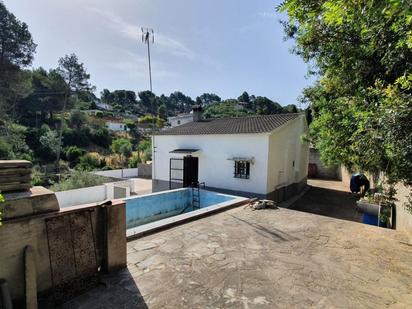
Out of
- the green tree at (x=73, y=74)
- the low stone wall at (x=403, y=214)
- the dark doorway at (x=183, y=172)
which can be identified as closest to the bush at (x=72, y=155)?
the green tree at (x=73, y=74)

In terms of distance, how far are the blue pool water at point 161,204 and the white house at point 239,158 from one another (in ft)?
7.00

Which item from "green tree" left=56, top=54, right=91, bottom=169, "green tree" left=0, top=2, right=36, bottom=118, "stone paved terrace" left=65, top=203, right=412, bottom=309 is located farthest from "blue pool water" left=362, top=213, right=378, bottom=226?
"green tree" left=56, top=54, right=91, bottom=169

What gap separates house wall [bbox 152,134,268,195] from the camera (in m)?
12.5

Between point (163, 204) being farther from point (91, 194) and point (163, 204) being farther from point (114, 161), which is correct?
point (114, 161)

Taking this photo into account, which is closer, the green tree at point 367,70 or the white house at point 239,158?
the green tree at point 367,70

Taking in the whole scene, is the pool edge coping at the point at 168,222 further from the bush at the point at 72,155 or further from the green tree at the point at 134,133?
the green tree at the point at 134,133

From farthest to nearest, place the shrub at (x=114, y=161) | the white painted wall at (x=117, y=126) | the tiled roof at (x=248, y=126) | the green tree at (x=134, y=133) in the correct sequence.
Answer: the white painted wall at (x=117, y=126), the green tree at (x=134, y=133), the shrub at (x=114, y=161), the tiled roof at (x=248, y=126)

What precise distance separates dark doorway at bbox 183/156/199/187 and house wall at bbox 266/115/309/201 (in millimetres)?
4895

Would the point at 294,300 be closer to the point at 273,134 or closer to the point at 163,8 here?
the point at 273,134

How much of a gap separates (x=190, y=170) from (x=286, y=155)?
6.24 m

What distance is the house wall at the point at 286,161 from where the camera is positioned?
12.8m

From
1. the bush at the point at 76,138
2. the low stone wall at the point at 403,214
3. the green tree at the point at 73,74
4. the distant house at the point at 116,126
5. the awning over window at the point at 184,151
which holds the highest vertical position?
the green tree at the point at 73,74

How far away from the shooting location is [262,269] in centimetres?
453

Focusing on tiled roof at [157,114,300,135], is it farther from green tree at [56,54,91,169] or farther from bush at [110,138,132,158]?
green tree at [56,54,91,169]
